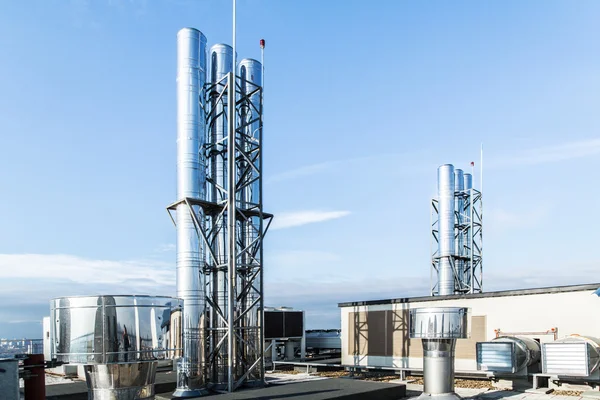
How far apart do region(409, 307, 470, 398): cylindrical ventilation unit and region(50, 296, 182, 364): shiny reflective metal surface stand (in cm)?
1035

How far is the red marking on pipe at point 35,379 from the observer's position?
12000 mm

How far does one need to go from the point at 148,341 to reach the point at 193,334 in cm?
846

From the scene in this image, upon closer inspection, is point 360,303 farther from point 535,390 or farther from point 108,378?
point 108,378

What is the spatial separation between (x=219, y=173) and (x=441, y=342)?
10894 mm

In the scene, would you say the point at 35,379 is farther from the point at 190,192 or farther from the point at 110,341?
the point at 190,192

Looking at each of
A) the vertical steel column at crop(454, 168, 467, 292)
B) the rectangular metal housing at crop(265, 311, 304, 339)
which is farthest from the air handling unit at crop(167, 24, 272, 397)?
the vertical steel column at crop(454, 168, 467, 292)

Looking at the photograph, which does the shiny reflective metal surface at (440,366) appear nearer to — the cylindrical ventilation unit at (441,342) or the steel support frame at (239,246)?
the cylindrical ventilation unit at (441,342)

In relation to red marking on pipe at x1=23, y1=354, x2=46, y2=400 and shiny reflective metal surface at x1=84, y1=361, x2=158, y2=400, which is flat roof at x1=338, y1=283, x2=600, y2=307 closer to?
shiny reflective metal surface at x1=84, y1=361, x2=158, y2=400

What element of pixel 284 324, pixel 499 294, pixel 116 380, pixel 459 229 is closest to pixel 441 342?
pixel 499 294

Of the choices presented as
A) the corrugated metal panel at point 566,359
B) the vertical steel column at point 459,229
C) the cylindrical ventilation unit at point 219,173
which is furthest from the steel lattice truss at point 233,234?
the vertical steel column at point 459,229

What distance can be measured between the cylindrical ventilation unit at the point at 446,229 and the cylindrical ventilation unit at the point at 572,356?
15.8 metres

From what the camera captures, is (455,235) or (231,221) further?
(455,235)

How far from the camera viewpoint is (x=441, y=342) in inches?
754

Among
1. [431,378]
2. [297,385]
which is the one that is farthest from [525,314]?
[297,385]
